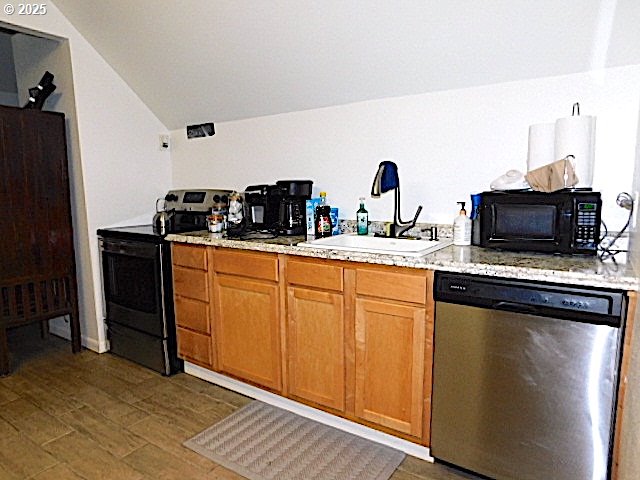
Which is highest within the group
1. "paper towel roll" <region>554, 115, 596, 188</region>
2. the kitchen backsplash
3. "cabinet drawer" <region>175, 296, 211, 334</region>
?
"paper towel roll" <region>554, 115, 596, 188</region>

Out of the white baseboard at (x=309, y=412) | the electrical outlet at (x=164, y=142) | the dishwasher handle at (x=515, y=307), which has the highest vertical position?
the electrical outlet at (x=164, y=142)

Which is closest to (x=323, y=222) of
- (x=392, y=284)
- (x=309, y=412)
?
(x=392, y=284)

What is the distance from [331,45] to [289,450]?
6.77 feet

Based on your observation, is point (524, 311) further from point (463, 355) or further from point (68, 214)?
point (68, 214)

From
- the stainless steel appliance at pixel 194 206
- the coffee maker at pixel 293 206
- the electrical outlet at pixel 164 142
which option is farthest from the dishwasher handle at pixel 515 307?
the electrical outlet at pixel 164 142

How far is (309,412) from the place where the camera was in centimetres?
240

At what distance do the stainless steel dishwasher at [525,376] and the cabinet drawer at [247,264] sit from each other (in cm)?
90

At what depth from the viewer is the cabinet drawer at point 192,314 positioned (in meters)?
2.71

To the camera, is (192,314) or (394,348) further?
(192,314)

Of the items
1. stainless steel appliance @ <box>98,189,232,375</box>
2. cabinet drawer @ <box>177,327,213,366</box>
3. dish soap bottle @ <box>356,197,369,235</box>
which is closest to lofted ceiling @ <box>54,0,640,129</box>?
dish soap bottle @ <box>356,197,369,235</box>

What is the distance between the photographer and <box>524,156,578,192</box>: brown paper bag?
185cm

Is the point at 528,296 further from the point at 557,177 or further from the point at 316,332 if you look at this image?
the point at 316,332

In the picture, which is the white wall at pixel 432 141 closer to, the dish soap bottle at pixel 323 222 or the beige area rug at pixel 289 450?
the dish soap bottle at pixel 323 222

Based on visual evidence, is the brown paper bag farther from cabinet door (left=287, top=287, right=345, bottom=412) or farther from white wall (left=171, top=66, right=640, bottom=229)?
cabinet door (left=287, top=287, right=345, bottom=412)
